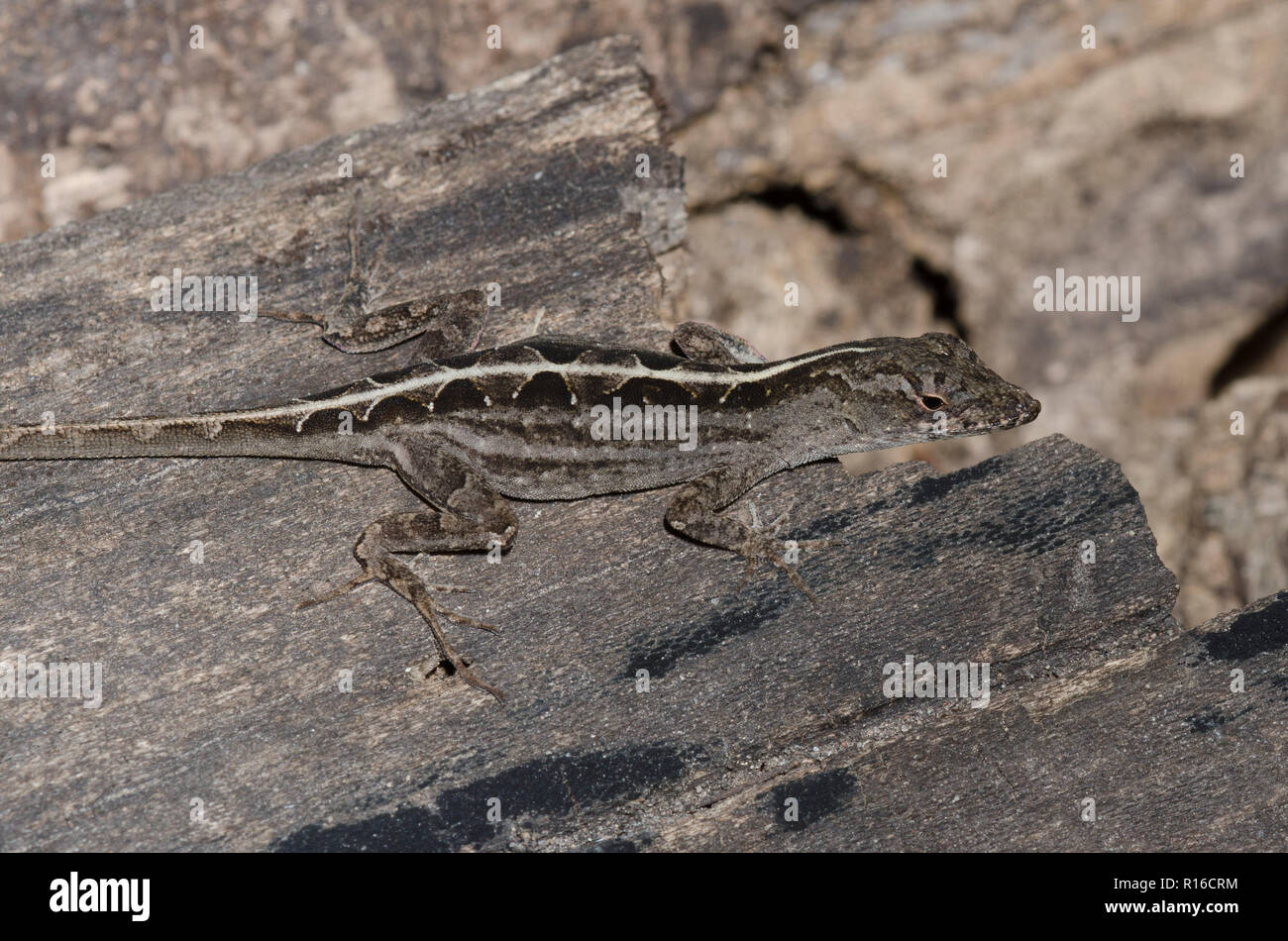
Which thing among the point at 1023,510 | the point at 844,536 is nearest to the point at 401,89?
the point at 844,536

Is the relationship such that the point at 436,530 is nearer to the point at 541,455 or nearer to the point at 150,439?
the point at 541,455

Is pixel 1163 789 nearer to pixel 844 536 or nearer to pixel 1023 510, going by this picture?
pixel 1023 510
